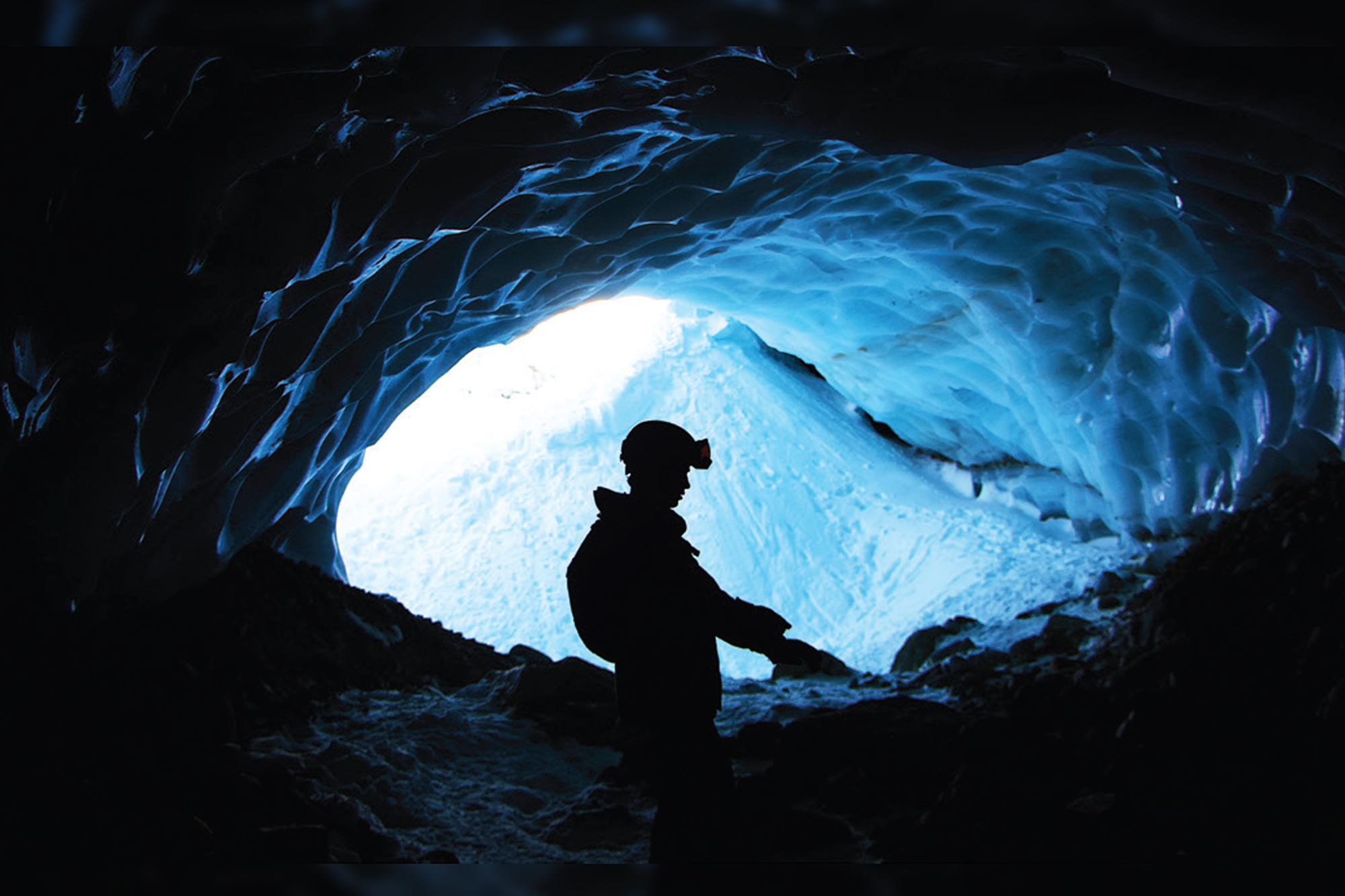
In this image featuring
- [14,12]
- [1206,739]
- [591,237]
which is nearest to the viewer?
[14,12]

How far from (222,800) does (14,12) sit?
7.66 ft

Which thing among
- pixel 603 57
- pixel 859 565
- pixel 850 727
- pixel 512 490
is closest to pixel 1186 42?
pixel 603 57

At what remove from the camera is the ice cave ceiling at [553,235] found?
7.54 ft

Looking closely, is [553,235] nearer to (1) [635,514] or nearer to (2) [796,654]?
(1) [635,514]

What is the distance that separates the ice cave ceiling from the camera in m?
2.30

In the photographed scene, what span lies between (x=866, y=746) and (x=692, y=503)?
33.0ft

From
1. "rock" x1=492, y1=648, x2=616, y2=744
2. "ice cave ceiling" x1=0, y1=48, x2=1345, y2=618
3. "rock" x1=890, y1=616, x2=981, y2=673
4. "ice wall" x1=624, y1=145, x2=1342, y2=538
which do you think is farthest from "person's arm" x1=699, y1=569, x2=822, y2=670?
"rock" x1=890, y1=616, x2=981, y2=673

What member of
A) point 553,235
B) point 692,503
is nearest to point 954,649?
point 553,235

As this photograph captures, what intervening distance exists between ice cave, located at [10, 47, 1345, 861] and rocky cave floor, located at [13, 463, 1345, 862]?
0.02m

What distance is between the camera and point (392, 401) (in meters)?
5.40

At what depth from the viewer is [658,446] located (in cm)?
223

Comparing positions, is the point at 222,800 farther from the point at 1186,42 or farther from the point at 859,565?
the point at 859,565

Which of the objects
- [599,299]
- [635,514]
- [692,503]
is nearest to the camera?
[635,514]

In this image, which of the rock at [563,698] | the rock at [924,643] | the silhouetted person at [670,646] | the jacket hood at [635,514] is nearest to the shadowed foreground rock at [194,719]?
the rock at [563,698]
